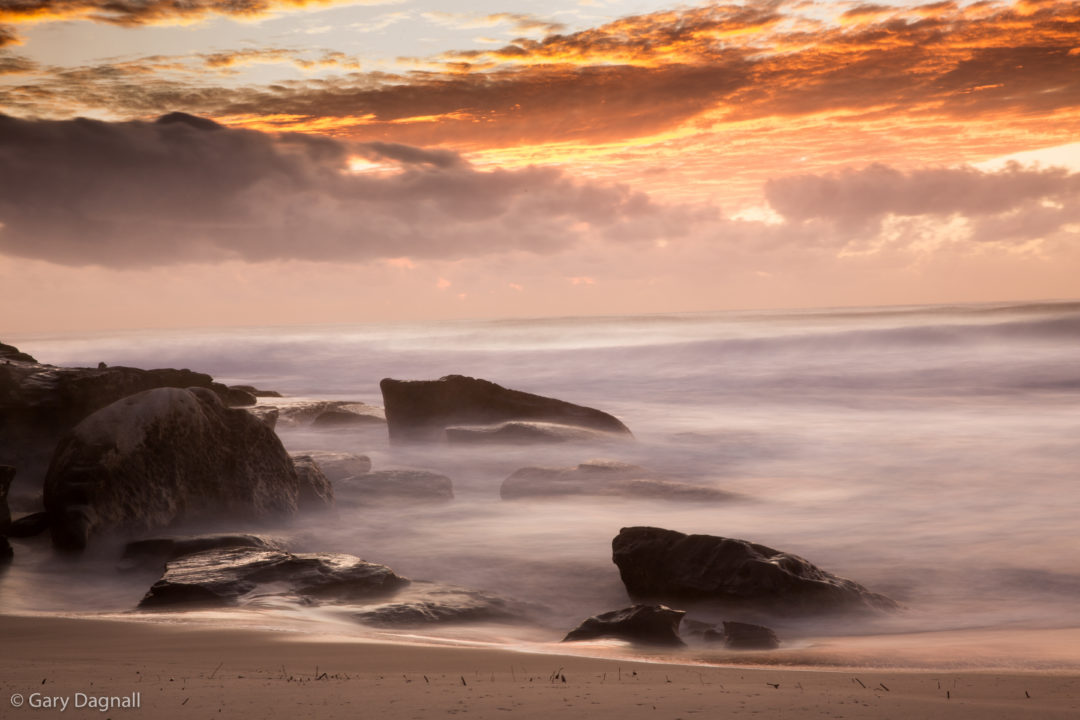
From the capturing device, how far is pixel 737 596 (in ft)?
24.6

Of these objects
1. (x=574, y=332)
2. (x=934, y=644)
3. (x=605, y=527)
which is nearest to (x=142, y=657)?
(x=934, y=644)

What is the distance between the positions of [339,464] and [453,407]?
15.0ft

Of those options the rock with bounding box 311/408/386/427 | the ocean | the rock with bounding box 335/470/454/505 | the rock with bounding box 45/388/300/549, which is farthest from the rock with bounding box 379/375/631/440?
the rock with bounding box 45/388/300/549

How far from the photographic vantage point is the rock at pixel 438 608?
22.8 feet

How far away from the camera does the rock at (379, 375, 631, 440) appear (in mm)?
17047

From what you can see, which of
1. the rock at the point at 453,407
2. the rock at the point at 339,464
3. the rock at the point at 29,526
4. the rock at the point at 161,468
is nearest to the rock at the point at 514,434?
the rock at the point at 453,407

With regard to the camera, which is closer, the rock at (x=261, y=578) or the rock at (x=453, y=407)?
the rock at (x=261, y=578)

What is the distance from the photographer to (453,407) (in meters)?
17.1

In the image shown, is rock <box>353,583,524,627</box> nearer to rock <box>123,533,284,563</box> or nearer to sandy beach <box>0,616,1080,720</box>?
sandy beach <box>0,616,1080,720</box>

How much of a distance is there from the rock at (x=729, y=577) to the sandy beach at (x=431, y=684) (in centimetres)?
225

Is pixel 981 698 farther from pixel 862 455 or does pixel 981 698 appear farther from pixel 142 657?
pixel 862 455

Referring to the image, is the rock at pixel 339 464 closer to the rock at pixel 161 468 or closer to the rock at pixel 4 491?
the rock at pixel 161 468

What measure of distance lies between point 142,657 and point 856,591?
5469mm

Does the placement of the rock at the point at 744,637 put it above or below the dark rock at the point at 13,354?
below
